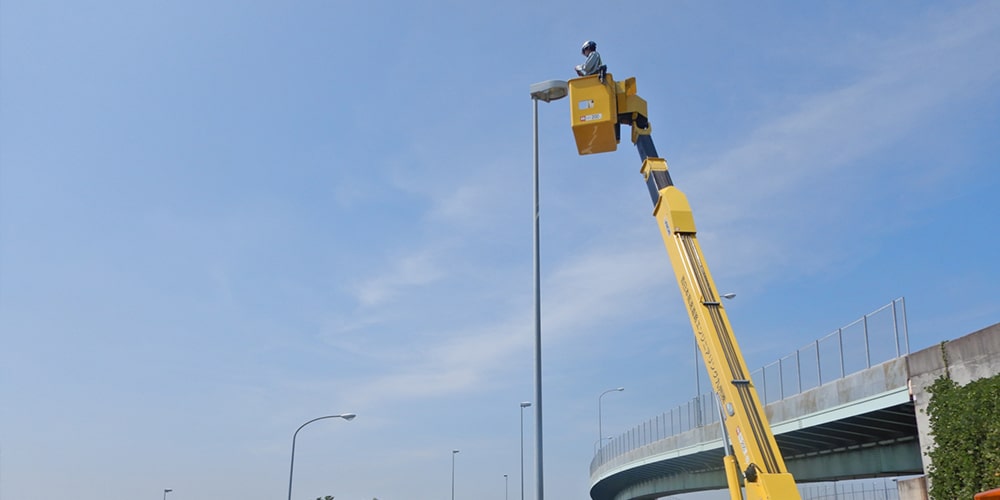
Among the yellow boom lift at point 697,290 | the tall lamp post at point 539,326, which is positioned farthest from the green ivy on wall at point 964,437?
the tall lamp post at point 539,326

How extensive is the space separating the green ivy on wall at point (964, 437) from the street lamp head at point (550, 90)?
1019 centimetres

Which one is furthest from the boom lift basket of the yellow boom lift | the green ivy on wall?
the green ivy on wall

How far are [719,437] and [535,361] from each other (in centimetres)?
2153

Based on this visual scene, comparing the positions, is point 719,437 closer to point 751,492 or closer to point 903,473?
point 903,473

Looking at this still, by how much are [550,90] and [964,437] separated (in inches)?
435

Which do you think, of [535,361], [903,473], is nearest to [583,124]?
[535,361]

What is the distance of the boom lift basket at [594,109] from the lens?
17.5m

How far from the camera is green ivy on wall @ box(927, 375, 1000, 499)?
16906 millimetres

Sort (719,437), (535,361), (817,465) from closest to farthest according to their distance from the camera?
1. (535,361)
2. (817,465)
3. (719,437)

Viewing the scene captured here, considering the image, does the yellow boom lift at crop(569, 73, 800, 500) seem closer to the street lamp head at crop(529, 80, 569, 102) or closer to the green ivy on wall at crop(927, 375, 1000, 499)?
the street lamp head at crop(529, 80, 569, 102)

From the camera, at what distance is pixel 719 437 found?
117 feet

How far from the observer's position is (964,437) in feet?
58.3

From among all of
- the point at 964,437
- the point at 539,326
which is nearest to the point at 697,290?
the point at 539,326

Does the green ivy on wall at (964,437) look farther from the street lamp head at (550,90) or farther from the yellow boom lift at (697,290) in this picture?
the street lamp head at (550,90)
